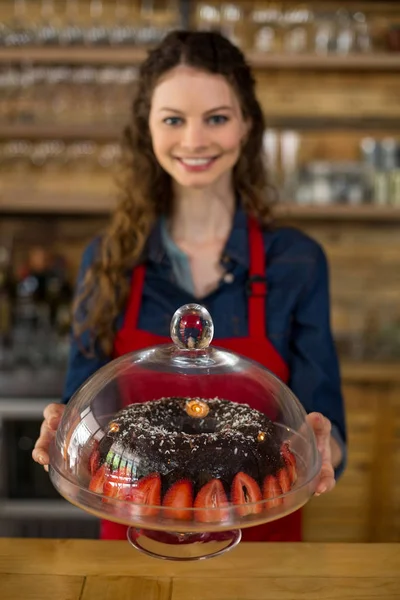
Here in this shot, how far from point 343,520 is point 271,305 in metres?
1.47

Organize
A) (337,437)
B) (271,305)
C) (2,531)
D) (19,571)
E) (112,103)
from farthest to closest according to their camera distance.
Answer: (112,103) < (2,531) < (271,305) < (337,437) < (19,571)

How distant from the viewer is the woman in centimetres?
164

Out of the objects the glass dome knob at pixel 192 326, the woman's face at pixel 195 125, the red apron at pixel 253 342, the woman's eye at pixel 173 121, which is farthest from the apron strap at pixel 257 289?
the glass dome knob at pixel 192 326

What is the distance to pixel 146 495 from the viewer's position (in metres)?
1.06

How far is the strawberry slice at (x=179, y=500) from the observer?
40.1 inches

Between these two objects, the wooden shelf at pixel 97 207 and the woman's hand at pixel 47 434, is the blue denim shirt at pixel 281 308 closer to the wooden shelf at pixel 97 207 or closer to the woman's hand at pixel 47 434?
the woman's hand at pixel 47 434

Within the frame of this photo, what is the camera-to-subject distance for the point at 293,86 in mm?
3410

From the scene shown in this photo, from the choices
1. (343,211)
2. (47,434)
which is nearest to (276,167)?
(343,211)

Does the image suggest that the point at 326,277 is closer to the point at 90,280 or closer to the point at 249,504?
the point at 90,280

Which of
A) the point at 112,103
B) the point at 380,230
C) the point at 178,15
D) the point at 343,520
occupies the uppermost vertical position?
the point at 178,15

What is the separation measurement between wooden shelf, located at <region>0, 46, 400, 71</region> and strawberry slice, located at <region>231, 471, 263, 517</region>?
7.67 ft

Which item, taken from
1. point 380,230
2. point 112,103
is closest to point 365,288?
point 380,230

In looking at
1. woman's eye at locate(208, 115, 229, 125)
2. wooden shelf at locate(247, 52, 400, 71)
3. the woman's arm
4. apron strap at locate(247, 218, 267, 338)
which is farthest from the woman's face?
wooden shelf at locate(247, 52, 400, 71)

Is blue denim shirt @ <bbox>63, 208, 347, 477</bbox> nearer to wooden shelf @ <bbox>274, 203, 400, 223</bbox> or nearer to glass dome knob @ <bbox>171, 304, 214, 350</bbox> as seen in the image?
glass dome knob @ <bbox>171, 304, 214, 350</bbox>
